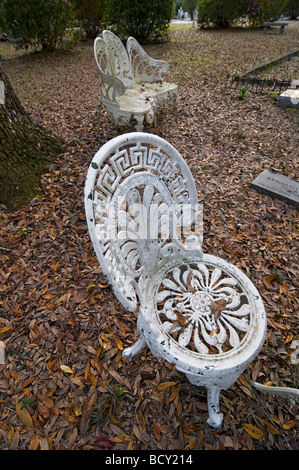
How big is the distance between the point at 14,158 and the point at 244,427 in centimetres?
321

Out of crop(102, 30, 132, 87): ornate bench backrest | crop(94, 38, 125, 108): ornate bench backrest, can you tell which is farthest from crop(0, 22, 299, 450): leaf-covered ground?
crop(102, 30, 132, 87): ornate bench backrest

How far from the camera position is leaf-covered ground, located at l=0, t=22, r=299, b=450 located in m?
1.60

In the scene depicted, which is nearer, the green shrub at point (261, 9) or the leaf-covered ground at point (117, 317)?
the leaf-covered ground at point (117, 317)

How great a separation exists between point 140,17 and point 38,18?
3.65 metres

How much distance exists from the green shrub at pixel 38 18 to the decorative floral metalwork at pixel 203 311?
956cm

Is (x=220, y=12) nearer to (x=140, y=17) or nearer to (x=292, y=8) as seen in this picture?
(x=140, y=17)

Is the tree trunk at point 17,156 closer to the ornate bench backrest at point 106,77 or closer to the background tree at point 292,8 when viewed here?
the ornate bench backrest at point 106,77

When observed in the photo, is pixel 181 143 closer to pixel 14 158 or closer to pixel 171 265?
pixel 14 158

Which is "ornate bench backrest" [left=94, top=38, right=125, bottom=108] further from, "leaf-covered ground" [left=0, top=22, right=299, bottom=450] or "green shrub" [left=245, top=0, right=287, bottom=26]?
"green shrub" [left=245, top=0, right=287, bottom=26]

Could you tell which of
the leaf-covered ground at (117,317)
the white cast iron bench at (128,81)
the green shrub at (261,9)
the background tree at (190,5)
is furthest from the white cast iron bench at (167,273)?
the background tree at (190,5)

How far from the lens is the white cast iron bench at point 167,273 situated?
1.34 m

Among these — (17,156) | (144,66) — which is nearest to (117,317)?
(17,156)

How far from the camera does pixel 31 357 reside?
1.89 metres

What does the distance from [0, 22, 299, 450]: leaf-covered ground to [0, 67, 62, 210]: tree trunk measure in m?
0.13
